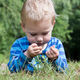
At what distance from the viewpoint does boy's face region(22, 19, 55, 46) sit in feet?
9.66

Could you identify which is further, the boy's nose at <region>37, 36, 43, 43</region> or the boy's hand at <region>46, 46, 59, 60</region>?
the boy's nose at <region>37, 36, 43, 43</region>

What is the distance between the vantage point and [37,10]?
9.96 ft

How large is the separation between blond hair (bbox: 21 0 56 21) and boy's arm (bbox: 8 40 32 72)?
454 mm

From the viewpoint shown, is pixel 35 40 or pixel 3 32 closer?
pixel 35 40

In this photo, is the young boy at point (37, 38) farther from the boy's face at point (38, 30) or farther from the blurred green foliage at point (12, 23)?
the blurred green foliage at point (12, 23)

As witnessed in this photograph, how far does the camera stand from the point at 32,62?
3.08m

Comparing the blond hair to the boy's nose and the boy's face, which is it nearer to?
the boy's face

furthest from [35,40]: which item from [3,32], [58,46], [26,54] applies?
[3,32]

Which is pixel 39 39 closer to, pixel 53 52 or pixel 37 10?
pixel 53 52

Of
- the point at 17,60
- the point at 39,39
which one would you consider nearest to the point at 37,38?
the point at 39,39

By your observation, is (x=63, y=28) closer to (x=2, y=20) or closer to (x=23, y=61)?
(x=2, y=20)

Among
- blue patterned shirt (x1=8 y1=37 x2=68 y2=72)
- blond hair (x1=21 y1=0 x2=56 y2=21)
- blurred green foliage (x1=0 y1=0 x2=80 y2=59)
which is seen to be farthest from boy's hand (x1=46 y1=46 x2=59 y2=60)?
blurred green foliage (x1=0 y1=0 x2=80 y2=59)

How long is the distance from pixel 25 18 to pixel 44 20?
254 mm

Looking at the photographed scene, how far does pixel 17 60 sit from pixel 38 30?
0.51m
